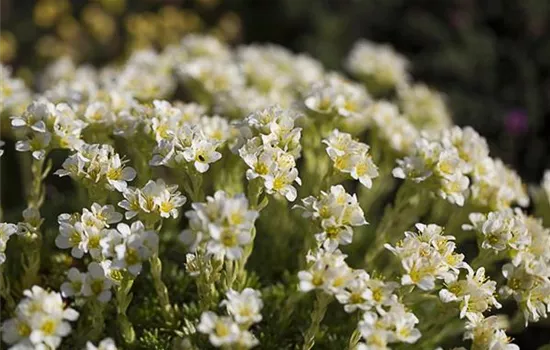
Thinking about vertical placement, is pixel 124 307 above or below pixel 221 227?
below

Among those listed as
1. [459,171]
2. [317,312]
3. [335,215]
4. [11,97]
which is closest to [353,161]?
[335,215]

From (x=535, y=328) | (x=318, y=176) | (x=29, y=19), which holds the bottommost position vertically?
(x=29, y=19)

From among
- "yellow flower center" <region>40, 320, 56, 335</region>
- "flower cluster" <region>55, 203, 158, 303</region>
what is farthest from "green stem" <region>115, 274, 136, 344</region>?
"yellow flower center" <region>40, 320, 56, 335</region>

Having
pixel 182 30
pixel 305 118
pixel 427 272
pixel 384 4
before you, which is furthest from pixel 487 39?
pixel 427 272

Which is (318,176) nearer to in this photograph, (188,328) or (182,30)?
(188,328)

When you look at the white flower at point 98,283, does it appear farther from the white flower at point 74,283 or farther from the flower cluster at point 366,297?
the flower cluster at point 366,297

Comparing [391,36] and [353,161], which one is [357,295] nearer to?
[353,161]
